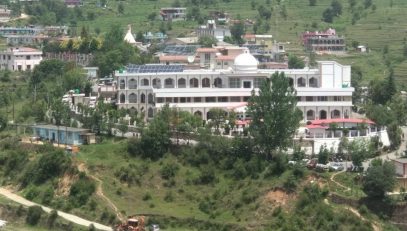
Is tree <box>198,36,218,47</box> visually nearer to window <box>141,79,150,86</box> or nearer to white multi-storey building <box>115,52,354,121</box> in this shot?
white multi-storey building <box>115,52,354,121</box>

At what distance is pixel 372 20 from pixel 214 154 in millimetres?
39742

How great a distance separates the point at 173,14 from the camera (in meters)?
82.4

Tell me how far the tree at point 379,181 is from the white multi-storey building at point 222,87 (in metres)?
8.81

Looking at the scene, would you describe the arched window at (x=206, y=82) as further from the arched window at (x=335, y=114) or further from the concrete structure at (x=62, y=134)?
the concrete structure at (x=62, y=134)

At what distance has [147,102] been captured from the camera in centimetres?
4756

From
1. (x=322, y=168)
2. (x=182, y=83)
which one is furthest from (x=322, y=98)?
(x=322, y=168)

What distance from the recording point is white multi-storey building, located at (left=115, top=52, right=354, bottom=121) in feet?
153

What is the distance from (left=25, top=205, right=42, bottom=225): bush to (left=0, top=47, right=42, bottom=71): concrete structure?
2613 centimetres

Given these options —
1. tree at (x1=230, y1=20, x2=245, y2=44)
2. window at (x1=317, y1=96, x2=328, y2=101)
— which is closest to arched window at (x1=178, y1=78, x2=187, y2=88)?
window at (x1=317, y1=96, x2=328, y2=101)

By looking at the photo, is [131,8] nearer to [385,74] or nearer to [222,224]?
[385,74]

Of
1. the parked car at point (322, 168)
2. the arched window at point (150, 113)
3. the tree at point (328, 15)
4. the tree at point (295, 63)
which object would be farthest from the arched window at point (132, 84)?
the tree at point (328, 15)

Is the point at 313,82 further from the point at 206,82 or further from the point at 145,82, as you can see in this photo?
the point at 145,82

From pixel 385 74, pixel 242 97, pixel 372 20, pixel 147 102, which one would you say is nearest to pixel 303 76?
pixel 242 97

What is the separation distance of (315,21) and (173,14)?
10320mm
